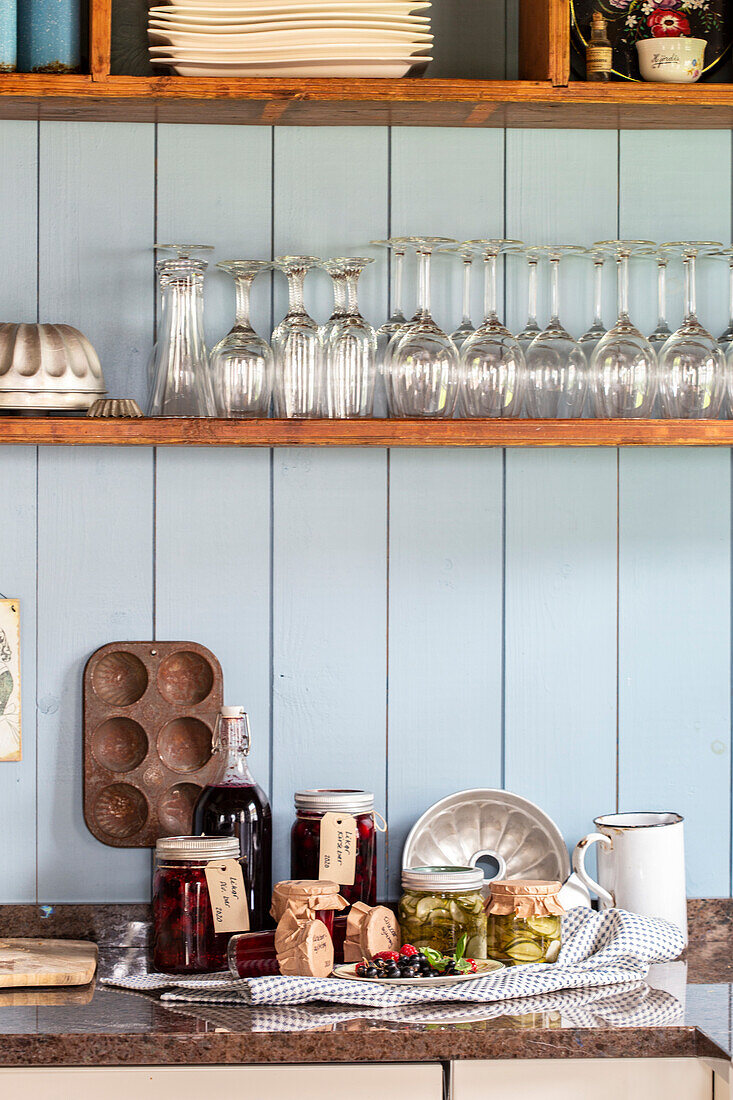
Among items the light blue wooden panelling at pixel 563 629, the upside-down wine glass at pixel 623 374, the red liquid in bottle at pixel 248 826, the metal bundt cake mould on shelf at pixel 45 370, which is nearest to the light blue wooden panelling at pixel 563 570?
the light blue wooden panelling at pixel 563 629

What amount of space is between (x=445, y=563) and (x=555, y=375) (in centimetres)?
35

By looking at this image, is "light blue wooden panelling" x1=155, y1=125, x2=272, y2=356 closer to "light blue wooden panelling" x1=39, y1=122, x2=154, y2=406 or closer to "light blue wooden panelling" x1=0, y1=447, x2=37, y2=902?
"light blue wooden panelling" x1=39, y1=122, x2=154, y2=406

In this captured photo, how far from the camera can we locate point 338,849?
67.6 inches

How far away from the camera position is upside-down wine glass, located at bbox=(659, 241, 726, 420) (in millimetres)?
1738

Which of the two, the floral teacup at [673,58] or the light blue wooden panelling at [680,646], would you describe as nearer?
the floral teacup at [673,58]

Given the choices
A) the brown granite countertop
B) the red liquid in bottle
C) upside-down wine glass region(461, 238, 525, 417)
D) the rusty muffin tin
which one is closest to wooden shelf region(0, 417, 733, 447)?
Answer: upside-down wine glass region(461, 238, 525, 417)

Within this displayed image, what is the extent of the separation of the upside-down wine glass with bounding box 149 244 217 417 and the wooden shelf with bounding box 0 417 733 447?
11 cm

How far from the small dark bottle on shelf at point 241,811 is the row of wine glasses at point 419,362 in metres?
0.45

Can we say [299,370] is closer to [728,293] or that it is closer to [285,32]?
[285,32]

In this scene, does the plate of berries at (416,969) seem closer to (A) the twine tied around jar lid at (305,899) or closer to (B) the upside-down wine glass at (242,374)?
(A) the twine tied around jar lid at (305,899)

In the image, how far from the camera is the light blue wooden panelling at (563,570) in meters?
1.93

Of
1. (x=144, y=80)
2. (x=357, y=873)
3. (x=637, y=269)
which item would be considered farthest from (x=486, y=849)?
(x=144, y=80)

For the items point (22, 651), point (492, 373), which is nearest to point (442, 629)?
point (492, 373)

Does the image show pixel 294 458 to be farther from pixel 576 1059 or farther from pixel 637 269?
pixel 576 1059
